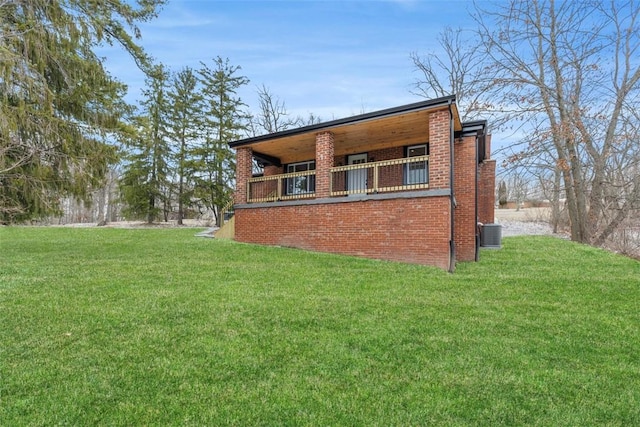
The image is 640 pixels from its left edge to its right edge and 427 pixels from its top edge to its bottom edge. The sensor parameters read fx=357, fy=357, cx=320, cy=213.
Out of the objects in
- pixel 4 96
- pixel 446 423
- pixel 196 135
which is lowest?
pixel 446 423

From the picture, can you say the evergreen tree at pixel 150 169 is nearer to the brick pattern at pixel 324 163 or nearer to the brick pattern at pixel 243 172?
the brick pattern at pixel 243 172

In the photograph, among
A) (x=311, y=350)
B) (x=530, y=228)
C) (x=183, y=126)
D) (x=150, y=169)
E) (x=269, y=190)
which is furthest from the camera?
(x=530, y=228)

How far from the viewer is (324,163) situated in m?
10.5

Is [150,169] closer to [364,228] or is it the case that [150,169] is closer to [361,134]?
[361,134]

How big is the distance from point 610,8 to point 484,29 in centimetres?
569

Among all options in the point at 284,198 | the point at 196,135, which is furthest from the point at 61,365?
the point at 196,135

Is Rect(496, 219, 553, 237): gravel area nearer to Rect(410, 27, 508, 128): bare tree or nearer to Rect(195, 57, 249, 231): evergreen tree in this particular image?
Rect(410, 27, 508, 128): bare tree

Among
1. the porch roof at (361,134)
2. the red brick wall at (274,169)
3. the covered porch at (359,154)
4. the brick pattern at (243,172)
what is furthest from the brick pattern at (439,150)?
the red brick wall at (274,169)

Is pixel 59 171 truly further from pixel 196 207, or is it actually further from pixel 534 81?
pixel 534 81

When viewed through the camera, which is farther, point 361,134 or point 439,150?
point 361,134

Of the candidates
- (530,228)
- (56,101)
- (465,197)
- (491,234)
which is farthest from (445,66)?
(56,101)

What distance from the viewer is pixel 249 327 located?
4.08 metres

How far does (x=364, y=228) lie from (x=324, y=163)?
2.33 meters

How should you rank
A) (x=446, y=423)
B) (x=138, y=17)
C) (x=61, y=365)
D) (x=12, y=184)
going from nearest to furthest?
1. (x=446, y=423)
2. (x=61, y=365)
3. (x=12, y=184)
4. (x=138, y=17)
